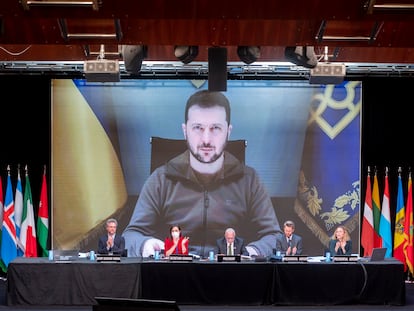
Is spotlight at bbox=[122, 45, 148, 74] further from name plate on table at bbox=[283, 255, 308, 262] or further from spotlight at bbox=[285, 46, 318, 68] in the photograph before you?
name plate on table at bbox=[283, 255, 308, 262]

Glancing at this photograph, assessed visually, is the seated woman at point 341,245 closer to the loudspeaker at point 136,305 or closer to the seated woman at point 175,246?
the seated woman at point 175,246

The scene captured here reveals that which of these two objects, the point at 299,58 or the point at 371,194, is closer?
the point at 299,58

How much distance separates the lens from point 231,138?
10898 mm

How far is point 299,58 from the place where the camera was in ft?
24.9

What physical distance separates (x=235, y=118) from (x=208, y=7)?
630 cm

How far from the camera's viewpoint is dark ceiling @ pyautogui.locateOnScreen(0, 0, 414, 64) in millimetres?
4539

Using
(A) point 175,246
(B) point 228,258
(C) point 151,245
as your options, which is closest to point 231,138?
(C) point 151,245

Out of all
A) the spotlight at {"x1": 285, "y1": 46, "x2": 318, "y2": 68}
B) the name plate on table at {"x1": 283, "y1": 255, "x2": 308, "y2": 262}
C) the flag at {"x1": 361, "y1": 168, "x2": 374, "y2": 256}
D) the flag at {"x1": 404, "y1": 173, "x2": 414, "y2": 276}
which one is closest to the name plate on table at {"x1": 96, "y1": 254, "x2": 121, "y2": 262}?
the name plate on table at {"x1": 283, "y1": 255, "x2": 308, "y2": 262}

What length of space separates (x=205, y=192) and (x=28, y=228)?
2.79m

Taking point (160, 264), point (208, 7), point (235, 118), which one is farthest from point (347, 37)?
point (235, 118)

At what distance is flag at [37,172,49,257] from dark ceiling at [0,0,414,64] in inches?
219

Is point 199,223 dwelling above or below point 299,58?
below

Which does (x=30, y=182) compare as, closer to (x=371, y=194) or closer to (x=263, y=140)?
(x=263, y=140)

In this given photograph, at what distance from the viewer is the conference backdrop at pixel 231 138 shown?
1090 cm
